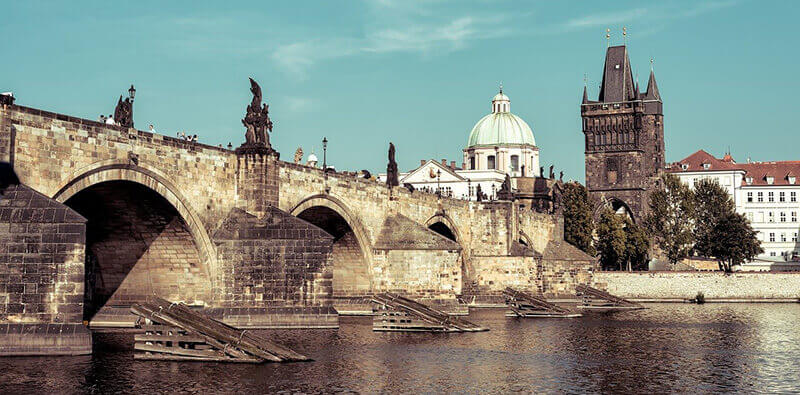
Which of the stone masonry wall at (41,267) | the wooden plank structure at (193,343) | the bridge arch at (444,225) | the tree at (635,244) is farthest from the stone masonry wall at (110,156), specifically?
the tree at (635,244)

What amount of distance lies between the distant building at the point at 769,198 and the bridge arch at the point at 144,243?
97124 millimetres

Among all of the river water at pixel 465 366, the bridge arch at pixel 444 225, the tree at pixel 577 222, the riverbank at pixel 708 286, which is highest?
the tree at pixel 577 222

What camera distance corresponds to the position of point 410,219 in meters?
58.1

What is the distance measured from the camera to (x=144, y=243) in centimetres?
3997

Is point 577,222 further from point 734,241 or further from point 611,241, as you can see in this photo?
point 734,241

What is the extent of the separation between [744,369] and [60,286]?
18595mm

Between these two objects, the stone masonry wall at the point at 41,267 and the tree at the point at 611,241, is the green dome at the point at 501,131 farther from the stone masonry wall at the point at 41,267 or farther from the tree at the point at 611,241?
the stone masonry wall at the point at 41,267

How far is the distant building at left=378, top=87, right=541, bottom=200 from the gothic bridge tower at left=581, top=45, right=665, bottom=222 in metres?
15.7

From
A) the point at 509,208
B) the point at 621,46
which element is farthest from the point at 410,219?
the point at 621,46

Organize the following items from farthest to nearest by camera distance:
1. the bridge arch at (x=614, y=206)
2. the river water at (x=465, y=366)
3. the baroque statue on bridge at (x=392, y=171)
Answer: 1. the bridge arch at (x=614, y=206)
2. the baroque statue on bridge at (x=392, y=171)
3. the river water at (x=465, y=366)

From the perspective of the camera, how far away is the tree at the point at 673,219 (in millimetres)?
103125

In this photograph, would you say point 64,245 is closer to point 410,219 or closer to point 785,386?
point 785,386

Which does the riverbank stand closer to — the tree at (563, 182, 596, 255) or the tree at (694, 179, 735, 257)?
the tree at (563, 182, 596, 255)

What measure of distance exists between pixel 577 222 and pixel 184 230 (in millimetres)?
65354
